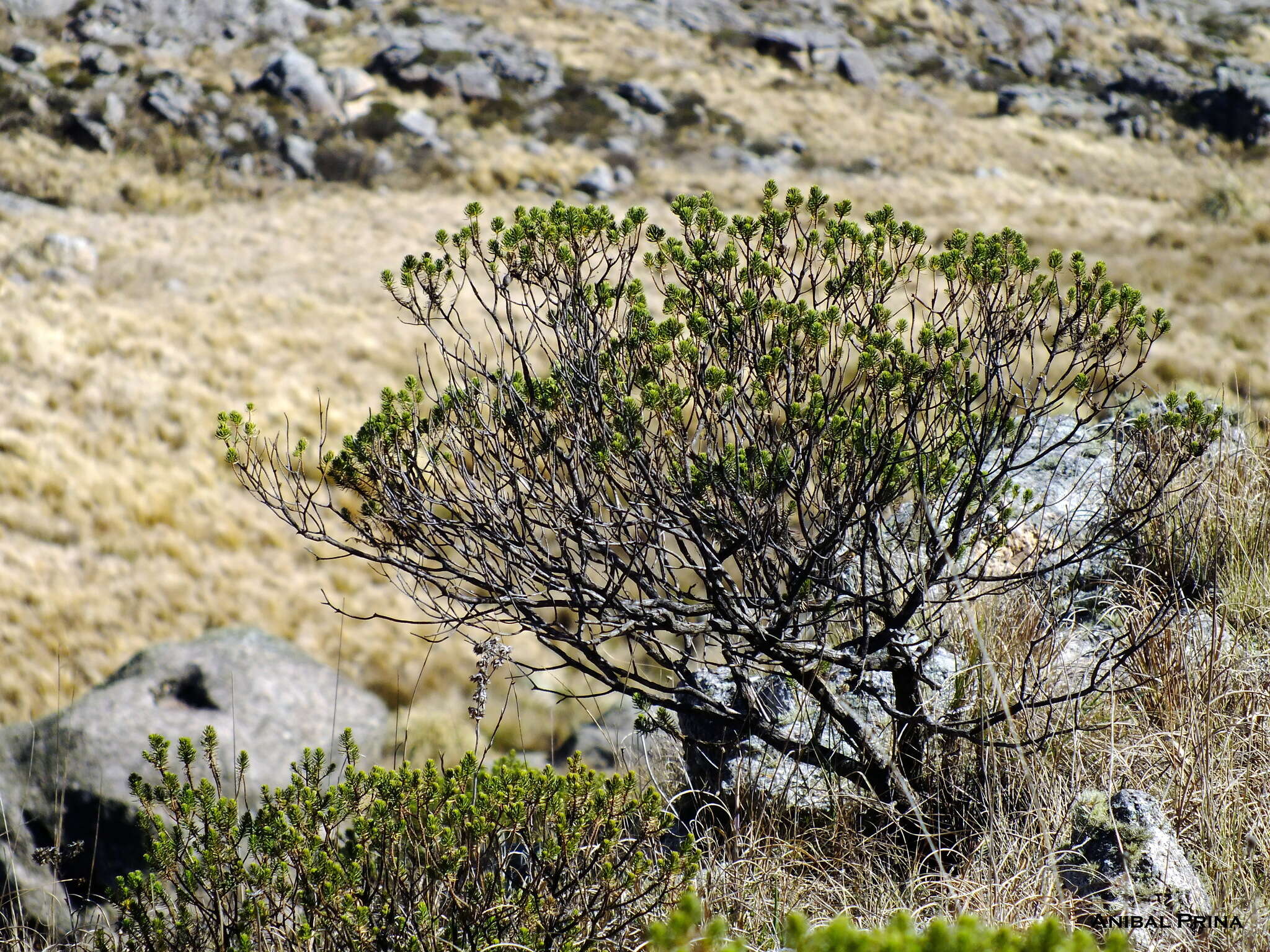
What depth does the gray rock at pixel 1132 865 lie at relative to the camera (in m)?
2.45

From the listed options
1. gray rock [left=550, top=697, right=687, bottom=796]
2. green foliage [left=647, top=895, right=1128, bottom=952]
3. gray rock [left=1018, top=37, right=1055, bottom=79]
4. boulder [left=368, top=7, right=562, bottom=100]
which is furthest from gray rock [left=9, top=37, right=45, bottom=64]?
gray rock [left=1018, top=37, right=1055, bottom=79]

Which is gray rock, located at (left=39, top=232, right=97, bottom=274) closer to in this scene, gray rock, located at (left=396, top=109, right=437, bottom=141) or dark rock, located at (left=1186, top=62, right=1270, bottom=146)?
gray rock, located at (left=396, top=109, right=437, bottom=141)

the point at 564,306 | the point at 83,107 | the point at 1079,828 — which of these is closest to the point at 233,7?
the point at 83,107

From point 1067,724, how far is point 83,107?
85.5 feet

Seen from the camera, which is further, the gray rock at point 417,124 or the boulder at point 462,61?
the boulder at point 462,61

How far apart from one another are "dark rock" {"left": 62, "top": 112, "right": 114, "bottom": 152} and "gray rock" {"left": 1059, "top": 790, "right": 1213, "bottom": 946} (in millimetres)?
24271

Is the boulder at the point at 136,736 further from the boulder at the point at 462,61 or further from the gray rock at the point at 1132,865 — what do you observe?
the boulder at the point at 462,61

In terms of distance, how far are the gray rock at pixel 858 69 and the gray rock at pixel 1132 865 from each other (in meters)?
34.7

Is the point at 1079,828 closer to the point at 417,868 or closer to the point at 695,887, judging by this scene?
the point at 695,887

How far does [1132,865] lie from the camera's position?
2.54 m

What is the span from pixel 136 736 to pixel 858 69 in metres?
34.6

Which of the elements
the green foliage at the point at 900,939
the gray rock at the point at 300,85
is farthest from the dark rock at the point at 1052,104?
the green foliage at the point at 900,939

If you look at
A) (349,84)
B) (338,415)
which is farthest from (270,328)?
(349,84)

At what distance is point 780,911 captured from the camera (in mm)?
2738
